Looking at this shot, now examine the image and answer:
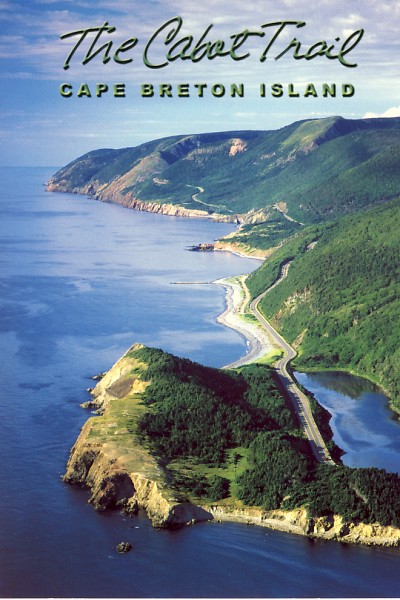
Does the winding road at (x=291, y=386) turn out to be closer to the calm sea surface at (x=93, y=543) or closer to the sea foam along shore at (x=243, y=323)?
the sea foam along shore at (x=243, y=323)

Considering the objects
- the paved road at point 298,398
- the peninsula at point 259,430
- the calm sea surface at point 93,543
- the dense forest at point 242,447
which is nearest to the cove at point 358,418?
the calm sea surface at point 93,543

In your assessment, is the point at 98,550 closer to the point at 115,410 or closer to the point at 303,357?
the point at 115,410

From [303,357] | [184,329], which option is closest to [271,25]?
[303,357]

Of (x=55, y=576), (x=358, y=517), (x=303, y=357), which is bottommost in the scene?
(x=55, y=576)

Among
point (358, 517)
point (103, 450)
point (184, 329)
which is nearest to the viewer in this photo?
point (358, 517)

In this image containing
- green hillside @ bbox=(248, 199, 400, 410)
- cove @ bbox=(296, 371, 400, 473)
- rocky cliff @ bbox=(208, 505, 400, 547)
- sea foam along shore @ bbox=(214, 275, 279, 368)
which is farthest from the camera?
sea foam along shore @ bbox=(214, 275, 279, 368)

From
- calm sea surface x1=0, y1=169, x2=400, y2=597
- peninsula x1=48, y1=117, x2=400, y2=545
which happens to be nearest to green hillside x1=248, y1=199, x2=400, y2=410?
peninsula x1=48, y1=117, x2=400, y2=545

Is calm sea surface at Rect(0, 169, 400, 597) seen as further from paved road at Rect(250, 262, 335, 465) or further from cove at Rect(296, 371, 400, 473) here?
paved road at Rect(250, 262, 335, 465)
